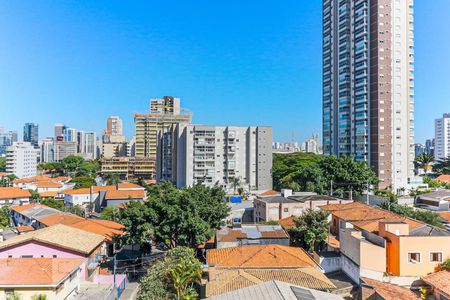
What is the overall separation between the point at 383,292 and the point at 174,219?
1422cm

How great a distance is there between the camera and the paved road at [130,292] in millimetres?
21553

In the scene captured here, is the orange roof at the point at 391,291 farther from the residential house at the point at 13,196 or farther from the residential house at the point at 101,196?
the residential house at the point at 13,196

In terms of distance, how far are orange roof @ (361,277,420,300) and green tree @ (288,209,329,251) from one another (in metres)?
6.86

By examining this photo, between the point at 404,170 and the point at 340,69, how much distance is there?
999 inches

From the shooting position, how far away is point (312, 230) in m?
26.0

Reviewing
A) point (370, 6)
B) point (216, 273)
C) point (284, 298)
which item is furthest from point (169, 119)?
point (284, 298)

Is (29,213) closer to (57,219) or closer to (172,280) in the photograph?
(57,219)

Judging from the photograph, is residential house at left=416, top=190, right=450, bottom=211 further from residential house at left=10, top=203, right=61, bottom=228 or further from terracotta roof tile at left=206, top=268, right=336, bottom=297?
residential house at left=10, top=203, right=61, bottom=228

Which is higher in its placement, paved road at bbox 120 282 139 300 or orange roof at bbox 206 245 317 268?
orange roof at bbox 206 245 317 268

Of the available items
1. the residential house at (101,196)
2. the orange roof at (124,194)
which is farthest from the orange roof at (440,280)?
the orange roof at (124,194)

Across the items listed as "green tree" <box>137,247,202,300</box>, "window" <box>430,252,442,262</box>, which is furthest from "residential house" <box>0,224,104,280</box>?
"window" <box>430,252,442,262</box>

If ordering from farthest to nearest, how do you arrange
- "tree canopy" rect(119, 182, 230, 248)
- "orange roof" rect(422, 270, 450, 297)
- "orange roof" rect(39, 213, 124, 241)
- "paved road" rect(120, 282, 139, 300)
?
1. "orange roof" rect(39, 213, 124, 241)
2. "tree canopy" rect(119, 182, 230, 248)
3. "paved road" rect(120, 282, 139, 300)
4. "orange roof" rect(422, 270, 450, 297)

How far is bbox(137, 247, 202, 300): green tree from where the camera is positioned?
1787 cm

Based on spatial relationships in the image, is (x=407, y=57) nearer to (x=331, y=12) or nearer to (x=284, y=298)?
(x=331, y=12)
